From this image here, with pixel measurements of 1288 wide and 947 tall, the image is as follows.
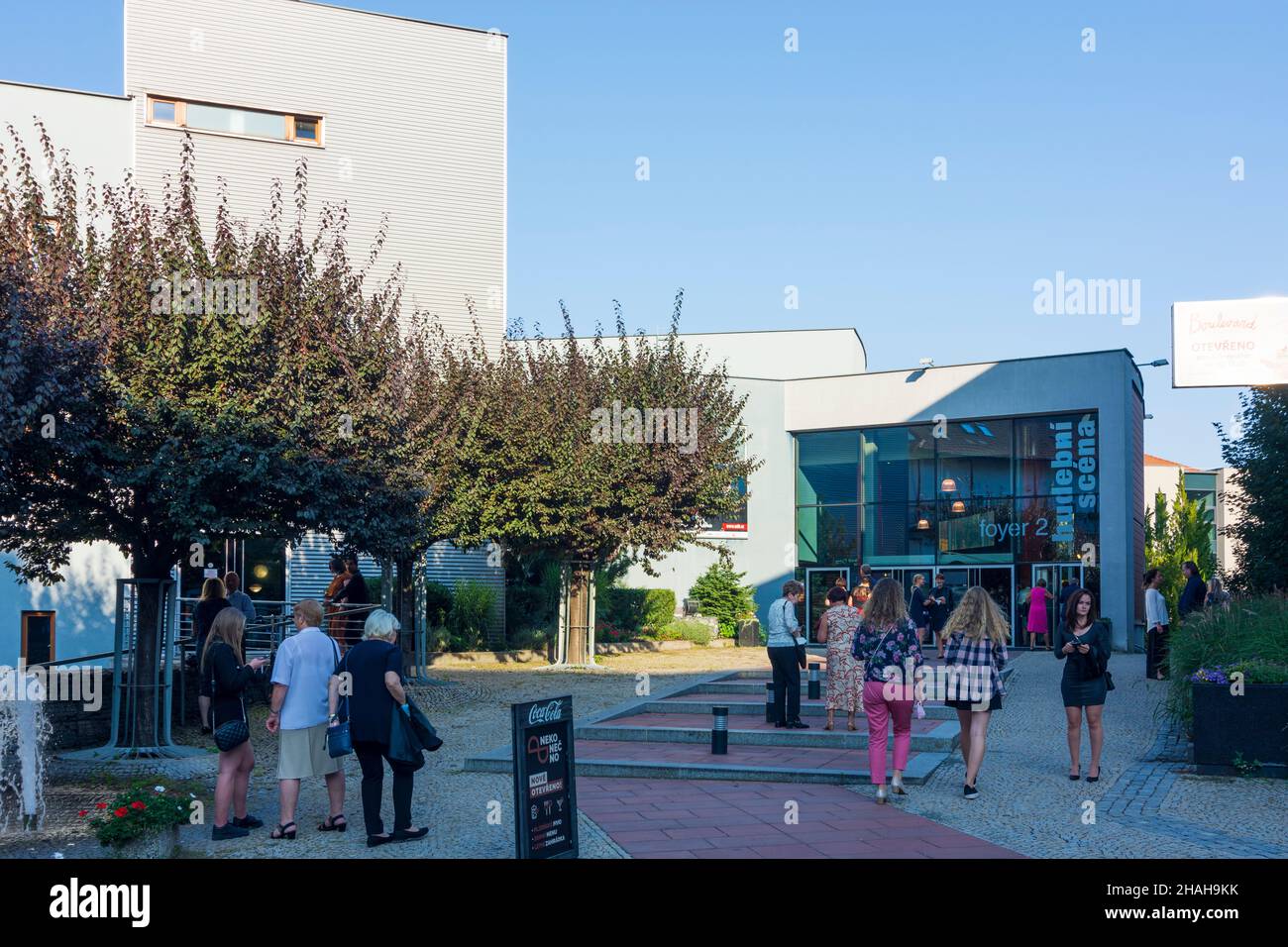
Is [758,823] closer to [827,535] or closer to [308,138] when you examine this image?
[308,138]

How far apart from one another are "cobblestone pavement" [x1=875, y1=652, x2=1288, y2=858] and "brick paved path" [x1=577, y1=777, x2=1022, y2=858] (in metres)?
0.38

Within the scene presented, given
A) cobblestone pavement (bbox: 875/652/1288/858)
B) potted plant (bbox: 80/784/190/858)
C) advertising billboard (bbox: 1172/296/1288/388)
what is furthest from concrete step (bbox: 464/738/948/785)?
advertising billboard (bbox: 1172/296/1288/388)

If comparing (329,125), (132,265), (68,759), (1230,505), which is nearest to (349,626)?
(68,759)

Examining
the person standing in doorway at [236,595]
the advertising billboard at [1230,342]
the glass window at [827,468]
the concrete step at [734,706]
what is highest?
the advertising billboard at [1230,342]

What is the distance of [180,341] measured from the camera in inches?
468

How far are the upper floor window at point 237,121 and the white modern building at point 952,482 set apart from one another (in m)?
13.3

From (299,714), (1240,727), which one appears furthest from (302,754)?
(1240,727)

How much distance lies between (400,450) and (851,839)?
8.12m

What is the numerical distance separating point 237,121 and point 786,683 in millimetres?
19936

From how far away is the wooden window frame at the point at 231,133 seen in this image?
25.9 metres

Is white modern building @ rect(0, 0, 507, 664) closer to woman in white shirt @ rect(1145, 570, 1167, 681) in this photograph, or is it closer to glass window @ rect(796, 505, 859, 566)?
glass window @ rect(796, 505, 859, 566)

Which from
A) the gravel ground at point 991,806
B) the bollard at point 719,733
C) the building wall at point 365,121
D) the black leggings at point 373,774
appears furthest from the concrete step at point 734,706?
the building wall at point 365,121

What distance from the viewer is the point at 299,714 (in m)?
8.30

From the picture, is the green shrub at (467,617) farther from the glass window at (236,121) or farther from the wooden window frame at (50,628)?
the glass window at (236,121)
